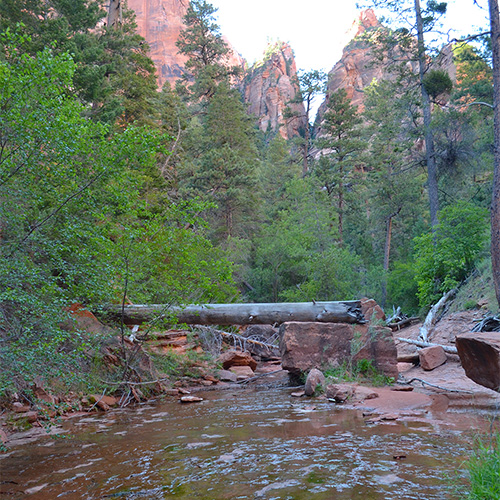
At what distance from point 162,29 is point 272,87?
30.4 meters

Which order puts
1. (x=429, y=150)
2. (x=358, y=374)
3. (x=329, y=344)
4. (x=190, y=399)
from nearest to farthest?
1. (x=190, y=399)
2. (x=358, y=374)
3. (x=329, y=344)
4. (x=429, y=150)

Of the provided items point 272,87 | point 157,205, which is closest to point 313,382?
point 157,205

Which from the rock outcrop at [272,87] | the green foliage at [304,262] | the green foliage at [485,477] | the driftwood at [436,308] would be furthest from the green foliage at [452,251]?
the rock outcrop at [272,87]

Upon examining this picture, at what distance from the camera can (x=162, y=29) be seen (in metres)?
86.9

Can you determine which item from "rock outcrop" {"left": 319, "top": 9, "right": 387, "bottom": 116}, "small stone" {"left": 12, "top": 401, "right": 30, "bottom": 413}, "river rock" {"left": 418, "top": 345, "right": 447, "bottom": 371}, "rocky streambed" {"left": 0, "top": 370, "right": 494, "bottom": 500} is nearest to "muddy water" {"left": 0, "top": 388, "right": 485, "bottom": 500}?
"rocky streambed" {"left": 0, "top": 370, "right": 494, "bottom": 500}

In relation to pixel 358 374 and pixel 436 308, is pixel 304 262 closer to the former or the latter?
pixel 436 308

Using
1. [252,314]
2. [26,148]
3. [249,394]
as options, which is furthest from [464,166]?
[26,148]

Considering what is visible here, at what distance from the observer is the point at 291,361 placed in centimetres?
859

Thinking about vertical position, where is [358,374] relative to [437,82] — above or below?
below

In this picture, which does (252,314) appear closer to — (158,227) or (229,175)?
(158,227)

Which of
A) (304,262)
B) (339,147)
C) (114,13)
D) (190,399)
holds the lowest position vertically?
(190,399)

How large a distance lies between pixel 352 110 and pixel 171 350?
A: 23992 millimetres

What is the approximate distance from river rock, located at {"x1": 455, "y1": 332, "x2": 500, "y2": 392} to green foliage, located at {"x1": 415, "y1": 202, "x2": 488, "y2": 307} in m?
11.2

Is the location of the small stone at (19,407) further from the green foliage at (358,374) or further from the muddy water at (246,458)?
the green foliage at (358,374)
